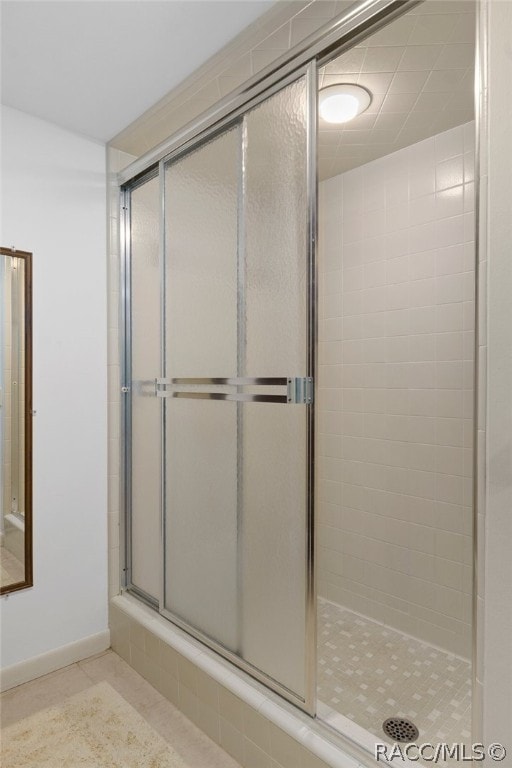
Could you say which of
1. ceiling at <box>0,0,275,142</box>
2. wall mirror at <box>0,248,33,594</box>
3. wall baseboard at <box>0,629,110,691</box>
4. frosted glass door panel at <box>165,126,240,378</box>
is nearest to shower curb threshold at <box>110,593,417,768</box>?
wall baseboard at <box>0,629,110,691</box>

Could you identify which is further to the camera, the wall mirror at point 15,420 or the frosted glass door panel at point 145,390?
the frosted glass door panel at point 145,390

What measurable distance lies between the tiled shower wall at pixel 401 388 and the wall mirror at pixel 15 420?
1568 mm

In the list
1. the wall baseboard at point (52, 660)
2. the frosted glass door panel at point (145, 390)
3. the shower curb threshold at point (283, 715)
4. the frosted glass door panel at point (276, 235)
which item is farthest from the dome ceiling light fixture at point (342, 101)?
the wall baseboard at point (52, 660)

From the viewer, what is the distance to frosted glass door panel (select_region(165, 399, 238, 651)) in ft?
→ 5.52

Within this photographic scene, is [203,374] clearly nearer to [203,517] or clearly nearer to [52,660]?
[203,517]

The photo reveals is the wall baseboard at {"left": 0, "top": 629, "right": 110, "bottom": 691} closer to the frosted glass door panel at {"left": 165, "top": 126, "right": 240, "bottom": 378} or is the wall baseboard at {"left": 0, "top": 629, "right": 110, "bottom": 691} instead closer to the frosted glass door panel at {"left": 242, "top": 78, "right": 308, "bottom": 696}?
the frosted glass door panel at {"left": 242, "top": 78, "right": 308, "bottom": 696}

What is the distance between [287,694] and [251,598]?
0.98 ft

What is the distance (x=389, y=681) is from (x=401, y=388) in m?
1.31

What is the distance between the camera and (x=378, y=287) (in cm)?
244

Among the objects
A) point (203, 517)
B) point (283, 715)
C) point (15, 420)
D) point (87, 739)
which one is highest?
point (15, 420)

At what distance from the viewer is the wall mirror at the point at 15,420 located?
1932 mm

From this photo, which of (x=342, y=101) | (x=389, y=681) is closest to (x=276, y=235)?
(x=342, y=101)

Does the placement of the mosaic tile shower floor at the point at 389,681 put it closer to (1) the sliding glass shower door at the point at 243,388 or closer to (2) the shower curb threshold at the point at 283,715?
(2) the shower curb threshold at the point at 283,715

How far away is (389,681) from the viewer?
6.35ft
